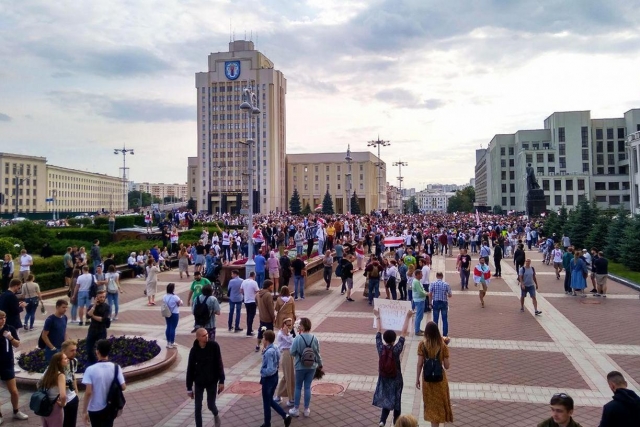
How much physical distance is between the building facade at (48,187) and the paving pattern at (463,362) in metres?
84.5

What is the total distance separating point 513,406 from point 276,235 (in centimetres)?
2275

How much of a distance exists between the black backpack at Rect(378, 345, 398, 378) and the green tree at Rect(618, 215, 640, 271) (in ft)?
70.7

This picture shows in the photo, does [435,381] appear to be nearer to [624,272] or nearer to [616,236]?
[624,272]

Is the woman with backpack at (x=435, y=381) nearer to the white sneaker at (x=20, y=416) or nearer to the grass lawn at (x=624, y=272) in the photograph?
the white sneaker at (x=20, y=416)

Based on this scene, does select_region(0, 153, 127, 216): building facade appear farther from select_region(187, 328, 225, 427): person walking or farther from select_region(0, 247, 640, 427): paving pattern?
select_region(187, 328, 225, 427): person walking

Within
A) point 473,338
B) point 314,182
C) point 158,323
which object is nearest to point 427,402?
point 473,338

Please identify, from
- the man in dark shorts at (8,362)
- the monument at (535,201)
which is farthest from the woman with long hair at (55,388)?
the monument at (535,201)

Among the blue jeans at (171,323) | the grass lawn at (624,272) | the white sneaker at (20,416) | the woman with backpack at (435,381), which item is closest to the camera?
the woman with backpack at (435,381)

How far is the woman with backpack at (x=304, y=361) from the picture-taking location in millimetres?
7066

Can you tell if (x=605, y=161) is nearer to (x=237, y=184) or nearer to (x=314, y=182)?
(x=314, y=182)

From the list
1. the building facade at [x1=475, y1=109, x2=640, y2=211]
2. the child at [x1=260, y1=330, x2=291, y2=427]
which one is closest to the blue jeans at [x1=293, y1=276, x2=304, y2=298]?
the child at [x1=260, y1=330, x2=291, y2=427]

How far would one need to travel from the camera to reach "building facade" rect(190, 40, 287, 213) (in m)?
110

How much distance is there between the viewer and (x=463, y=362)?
981 cm

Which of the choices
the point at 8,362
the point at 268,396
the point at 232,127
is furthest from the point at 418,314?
the point at 232,127
